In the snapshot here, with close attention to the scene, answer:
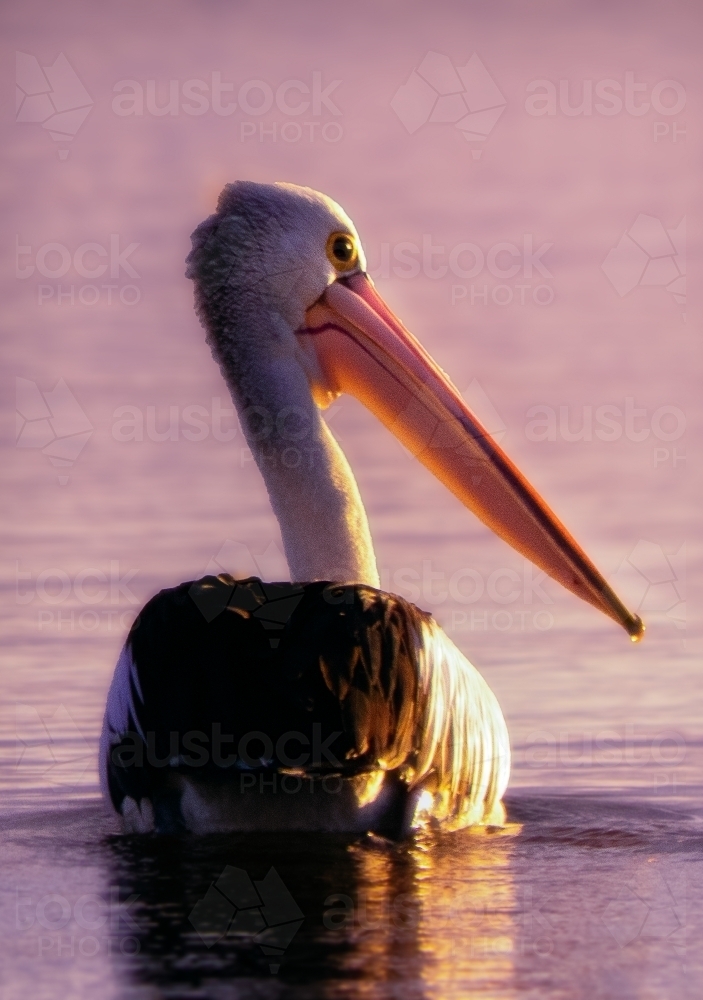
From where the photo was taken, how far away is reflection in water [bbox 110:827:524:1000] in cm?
388

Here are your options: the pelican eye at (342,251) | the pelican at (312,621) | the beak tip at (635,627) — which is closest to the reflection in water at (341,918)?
the pelican at (312,621)

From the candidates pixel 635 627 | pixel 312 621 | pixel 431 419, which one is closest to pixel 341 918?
pixel 312 621

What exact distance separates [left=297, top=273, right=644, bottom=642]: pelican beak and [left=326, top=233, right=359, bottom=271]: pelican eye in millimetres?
62

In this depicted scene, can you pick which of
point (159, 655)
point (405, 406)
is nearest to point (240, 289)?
point (405, 406)

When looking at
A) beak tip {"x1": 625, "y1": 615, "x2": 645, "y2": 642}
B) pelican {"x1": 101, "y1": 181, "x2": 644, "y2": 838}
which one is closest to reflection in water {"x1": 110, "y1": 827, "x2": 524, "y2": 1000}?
pelican {"x1": 101, "y1": 181, "x2": 644, "y2": 838}

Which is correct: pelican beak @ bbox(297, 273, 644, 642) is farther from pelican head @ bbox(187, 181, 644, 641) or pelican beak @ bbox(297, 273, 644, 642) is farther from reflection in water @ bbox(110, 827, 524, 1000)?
reflection in water @ bbox(110, 827, 524, 1000)

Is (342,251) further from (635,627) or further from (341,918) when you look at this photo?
(341,918)

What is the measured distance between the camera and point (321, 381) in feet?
20.2

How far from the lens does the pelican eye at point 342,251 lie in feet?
19.8

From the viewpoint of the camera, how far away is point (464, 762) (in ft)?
17.9

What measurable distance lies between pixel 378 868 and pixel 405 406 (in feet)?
5.62

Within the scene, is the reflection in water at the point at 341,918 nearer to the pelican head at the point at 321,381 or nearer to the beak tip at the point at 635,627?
the beak tip at the point at 635,627

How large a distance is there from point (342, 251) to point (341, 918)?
2.43 metres

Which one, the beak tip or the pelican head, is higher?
the pelican head
